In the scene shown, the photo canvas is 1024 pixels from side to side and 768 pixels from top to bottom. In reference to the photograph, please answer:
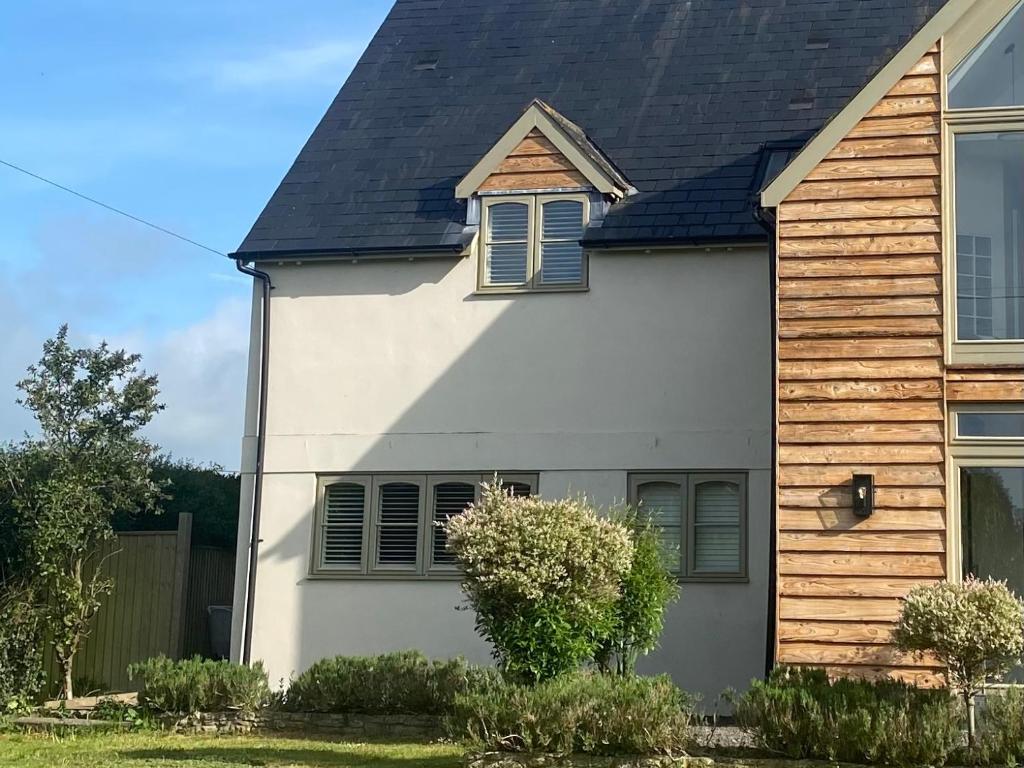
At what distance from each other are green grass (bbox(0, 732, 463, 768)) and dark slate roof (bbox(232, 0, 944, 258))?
22.3ft

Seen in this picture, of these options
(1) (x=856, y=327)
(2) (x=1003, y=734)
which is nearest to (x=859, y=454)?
(1) (x=856, y=327)

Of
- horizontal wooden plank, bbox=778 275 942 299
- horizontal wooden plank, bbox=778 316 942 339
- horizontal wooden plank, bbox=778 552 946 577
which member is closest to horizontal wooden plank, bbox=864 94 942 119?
horizontal wooden plank, bbox=778 275 942 299

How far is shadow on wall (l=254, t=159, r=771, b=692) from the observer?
1731 cm

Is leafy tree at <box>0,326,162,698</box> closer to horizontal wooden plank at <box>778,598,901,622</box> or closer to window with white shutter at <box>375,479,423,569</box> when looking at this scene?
window with white shutter at <box>375,479,423,569</box>

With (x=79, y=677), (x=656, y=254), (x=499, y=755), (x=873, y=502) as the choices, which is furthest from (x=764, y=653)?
(x=79, y=677)

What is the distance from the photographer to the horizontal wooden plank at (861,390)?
44.3ft

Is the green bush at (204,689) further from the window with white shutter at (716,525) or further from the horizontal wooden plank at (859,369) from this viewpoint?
the horizontal wooden plank at (859,369)

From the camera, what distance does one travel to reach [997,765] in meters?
11.0

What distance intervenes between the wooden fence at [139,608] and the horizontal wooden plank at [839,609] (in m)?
9.28

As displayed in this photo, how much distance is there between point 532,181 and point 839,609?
24.9 ft

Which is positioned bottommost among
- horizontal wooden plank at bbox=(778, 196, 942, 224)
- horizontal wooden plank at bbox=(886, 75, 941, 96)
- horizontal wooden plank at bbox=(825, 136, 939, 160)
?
horizontal wooden plank at bbox=(778, 196, 942, 224)

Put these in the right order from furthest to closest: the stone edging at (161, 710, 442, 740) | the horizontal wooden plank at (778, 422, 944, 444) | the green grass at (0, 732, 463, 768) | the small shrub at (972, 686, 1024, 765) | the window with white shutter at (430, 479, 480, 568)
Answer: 1. the window with white shutter at (430, 479, 480, 568)
2. the stone edging at (161, 710, 442, 740)
3. the horizontal wooden plank at (778, 422, 944, 444)
4. the green grass at (0, 732, 463, 768)
5. the small shrub at (972, 686, 1024, 765)

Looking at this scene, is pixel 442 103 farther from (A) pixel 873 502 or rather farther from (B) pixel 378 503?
(A) pixel 873 502

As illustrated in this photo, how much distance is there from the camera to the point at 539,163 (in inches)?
731
